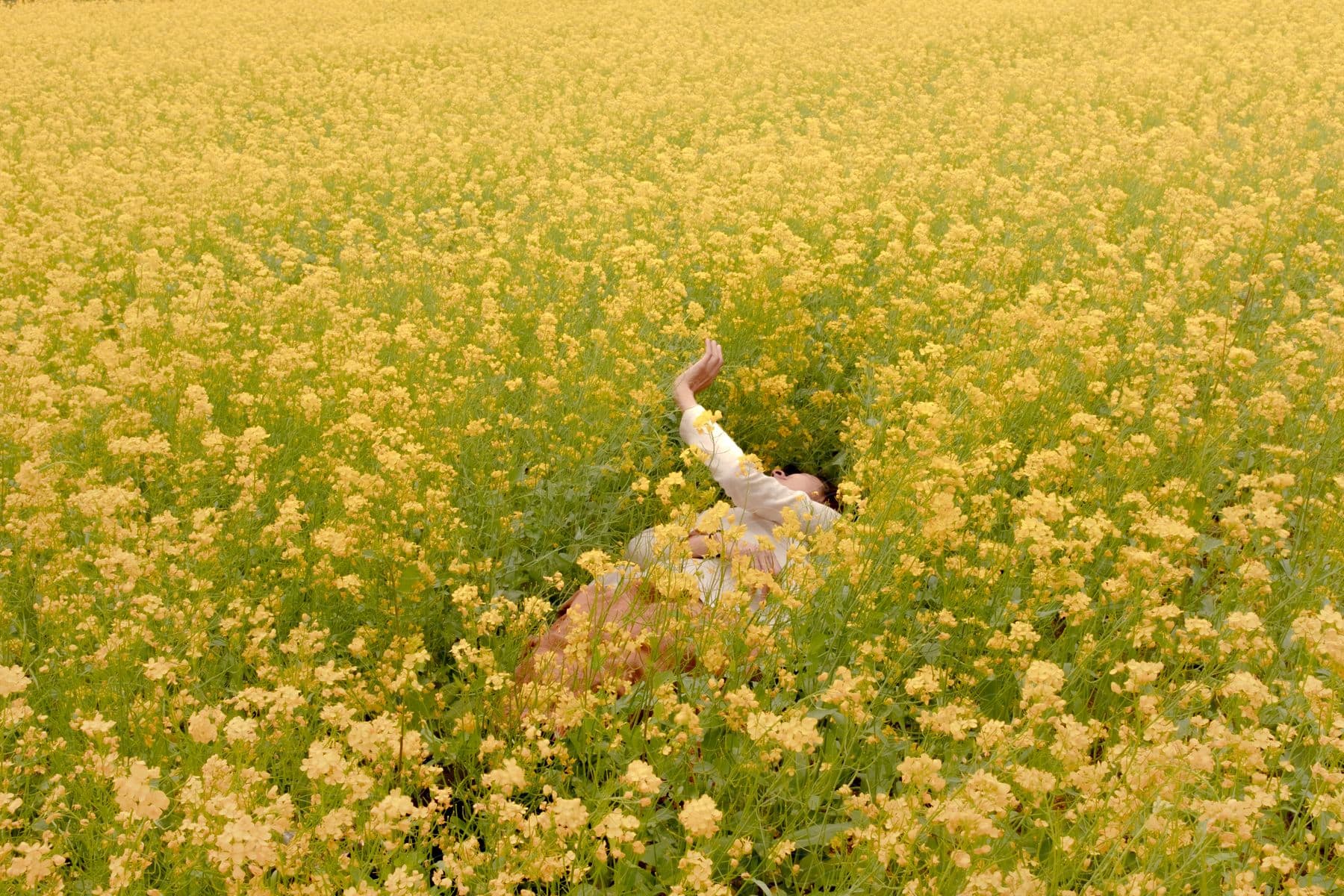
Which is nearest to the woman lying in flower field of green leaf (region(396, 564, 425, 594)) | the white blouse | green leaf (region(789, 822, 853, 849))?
the white blouse

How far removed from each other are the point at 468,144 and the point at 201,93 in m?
4.58

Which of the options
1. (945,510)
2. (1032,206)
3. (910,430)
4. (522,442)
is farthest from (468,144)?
(945,510)

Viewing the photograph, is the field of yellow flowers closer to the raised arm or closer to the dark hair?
the dark hair

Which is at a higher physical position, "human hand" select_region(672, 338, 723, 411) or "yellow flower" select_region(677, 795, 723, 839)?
"yellow flower" select_region(677, 795, 723, 839)

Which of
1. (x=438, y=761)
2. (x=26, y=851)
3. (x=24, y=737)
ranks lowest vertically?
(x=438, y=761)

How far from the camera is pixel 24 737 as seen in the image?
2.38 metres

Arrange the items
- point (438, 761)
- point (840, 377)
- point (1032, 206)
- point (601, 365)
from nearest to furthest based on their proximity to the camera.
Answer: point (438, 761), point (601, 365), point (840, 377), point (1032, 206)

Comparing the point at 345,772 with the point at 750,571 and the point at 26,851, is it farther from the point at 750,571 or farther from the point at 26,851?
the point at 750,571

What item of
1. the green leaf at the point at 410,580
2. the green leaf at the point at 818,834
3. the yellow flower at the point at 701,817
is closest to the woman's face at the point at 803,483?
the green leaf at the point at 410,580

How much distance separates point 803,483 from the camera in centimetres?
452

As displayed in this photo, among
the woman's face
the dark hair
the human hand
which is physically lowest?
the dark hair

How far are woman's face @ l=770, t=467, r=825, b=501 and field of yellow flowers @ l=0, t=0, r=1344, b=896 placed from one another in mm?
320

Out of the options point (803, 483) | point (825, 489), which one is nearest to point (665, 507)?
A: point (803, 483)

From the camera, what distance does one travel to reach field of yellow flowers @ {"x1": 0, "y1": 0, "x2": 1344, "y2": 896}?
85.4 inches
